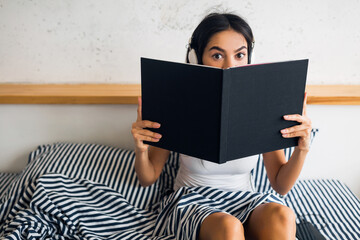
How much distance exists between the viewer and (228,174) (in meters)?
1.11

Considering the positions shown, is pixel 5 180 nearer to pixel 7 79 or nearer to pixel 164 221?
pixel 7 79

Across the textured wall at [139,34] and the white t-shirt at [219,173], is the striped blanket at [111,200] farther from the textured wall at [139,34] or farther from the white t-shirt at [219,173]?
the textured wall at [139,34]

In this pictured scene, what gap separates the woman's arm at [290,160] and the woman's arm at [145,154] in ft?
1.17

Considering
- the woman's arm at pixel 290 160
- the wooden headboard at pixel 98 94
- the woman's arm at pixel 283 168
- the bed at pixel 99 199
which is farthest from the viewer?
the wooden headboard at pixel 98 94

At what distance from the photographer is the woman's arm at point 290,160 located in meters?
0.90

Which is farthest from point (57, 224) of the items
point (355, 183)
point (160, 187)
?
point (355, 183)

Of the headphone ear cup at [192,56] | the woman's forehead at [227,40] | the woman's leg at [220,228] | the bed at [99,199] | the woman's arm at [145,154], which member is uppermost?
the woman's forehead at [227,40]

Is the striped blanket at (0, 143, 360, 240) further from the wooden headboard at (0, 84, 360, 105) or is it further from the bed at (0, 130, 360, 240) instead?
the wooden headboard at (0, 84, 360, 105)

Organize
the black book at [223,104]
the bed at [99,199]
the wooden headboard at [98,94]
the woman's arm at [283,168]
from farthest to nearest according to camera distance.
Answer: the wooden headboard at [98,94]
the bed at [99,199]
the woman's arm at [283,168]
the black book at [223,104]

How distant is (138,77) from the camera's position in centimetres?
148

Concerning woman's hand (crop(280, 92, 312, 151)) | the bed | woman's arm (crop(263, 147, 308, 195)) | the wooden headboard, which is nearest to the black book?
woman's hand (crop(280, 92, 312, 151))

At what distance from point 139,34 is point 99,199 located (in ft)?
2.25

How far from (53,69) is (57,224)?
2.25 feet

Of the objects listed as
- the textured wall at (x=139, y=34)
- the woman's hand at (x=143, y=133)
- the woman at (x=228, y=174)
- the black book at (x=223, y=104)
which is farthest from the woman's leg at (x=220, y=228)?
the textured wall at (x=139, y=34)
